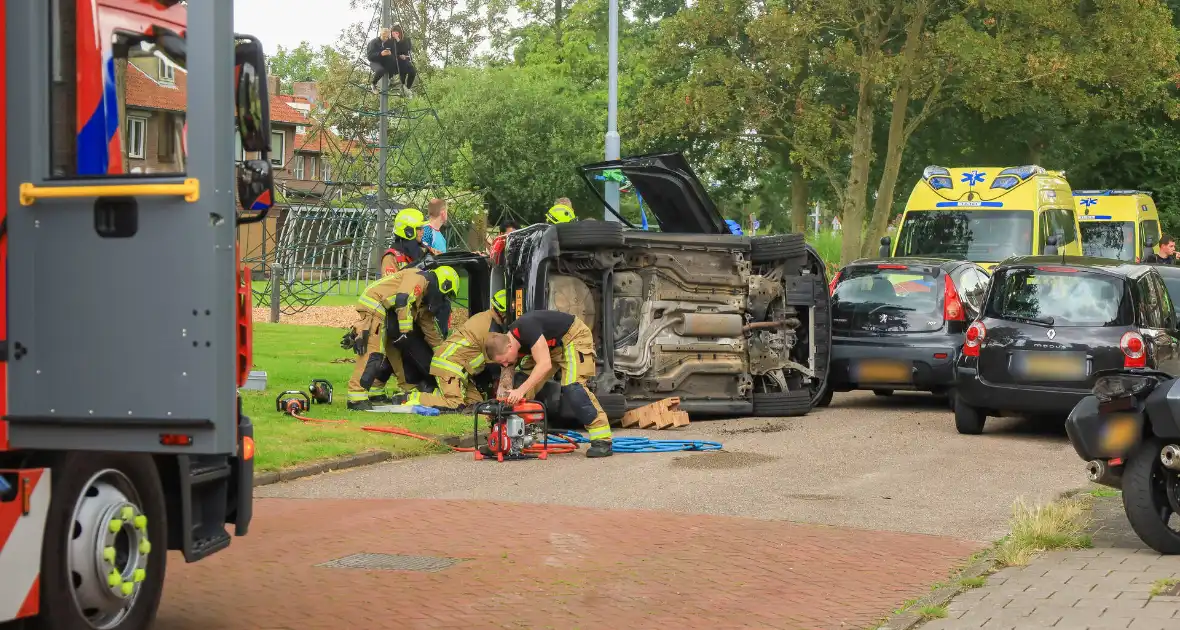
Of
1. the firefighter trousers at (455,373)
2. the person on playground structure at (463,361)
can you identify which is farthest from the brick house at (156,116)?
the firefighter trousers at (455,373)

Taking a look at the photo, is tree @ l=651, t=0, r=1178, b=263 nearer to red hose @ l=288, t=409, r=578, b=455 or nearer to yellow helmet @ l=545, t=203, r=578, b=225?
yellow helmet @ l=545, t=203, r=578, b=225

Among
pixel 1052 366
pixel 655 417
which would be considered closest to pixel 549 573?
pixel 655 417

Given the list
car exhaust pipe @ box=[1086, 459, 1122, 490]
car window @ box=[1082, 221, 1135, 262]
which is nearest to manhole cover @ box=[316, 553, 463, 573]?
car exhaust pipe @ box=[1086, 459, 1122, 490]

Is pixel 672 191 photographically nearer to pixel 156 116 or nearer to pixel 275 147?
pixel 275 147

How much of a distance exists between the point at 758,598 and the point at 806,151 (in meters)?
22.3

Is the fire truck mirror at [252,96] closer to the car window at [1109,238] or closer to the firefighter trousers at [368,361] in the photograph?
the firefighter trousers at [368,361]

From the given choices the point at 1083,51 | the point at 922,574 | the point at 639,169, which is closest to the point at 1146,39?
the point at 1083,51

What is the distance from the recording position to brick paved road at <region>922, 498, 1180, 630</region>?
6.67 metres

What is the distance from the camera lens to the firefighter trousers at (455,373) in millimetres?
13812

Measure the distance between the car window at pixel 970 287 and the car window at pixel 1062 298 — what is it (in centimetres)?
214

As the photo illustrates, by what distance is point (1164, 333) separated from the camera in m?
13.5

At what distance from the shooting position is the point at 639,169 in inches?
623

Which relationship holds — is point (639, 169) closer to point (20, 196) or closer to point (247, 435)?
point (247, 435)

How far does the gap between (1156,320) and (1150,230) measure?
17.5 meters
